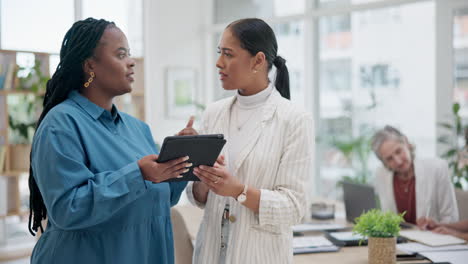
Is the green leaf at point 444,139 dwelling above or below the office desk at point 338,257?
above

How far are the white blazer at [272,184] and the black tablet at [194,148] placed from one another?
189 mm

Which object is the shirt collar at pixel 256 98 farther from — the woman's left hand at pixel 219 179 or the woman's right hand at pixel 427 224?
the woman's right hand at pixel 427 224

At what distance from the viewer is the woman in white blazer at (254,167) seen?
1615 millimetres

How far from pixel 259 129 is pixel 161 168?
41 cm

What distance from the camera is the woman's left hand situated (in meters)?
1.58

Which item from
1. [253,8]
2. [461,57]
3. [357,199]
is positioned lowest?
[357,199]

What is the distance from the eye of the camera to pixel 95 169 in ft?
5.02

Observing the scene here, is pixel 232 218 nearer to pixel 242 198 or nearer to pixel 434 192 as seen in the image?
pixel 242 198

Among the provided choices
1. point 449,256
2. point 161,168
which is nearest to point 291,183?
point 161,168

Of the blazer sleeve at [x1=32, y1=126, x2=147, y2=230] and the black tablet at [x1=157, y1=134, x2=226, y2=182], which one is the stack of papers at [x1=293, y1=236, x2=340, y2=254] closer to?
the black tablet at [x1=157, y1=134, x2=226, y2=182]

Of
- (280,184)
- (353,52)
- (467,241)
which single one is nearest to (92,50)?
(280,184)

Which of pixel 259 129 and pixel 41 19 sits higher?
pixel 41 19

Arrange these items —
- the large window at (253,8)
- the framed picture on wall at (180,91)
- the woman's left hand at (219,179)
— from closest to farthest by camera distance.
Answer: the woman's left hand at (219,179)
the large window at (253,8)
the framed picture on wall at (180,91)

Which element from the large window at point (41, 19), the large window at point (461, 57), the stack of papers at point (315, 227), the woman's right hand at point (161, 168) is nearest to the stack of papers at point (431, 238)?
the stack of papers at point (315, 227)
